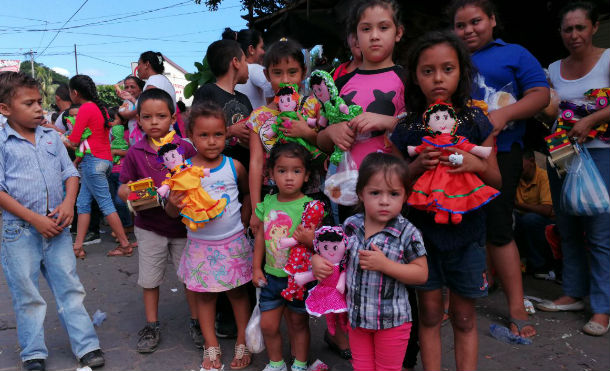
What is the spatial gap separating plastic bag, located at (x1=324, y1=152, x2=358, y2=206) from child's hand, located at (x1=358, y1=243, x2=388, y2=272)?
1.49 feet

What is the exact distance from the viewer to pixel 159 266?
302cm

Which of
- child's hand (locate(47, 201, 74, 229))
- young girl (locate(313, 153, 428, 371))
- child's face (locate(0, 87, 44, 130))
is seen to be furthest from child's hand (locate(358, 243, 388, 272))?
child's face (locate(0, 87, 44, 130))

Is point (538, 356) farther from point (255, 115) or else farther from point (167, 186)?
point (167, 186)

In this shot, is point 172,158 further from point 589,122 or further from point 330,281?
point 589,122

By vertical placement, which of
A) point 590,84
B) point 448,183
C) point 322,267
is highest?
point 590,84

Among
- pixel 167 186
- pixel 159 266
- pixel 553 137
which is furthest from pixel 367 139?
pixel 159 266

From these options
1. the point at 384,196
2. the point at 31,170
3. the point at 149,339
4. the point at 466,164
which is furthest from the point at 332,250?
the point at 31,170

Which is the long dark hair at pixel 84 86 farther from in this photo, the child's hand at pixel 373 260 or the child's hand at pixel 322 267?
the child's hand at pixel 373 260

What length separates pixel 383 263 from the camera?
1.86m

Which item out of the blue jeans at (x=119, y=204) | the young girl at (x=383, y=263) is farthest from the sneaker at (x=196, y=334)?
the blue jeans at (x=119, y=204)

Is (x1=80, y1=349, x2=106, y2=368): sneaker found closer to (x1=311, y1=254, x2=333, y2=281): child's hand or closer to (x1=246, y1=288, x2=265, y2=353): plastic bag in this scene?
(x1=246, y1=288, x2=265, y2=353): plastic bag

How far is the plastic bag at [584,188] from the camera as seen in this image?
2.86 m

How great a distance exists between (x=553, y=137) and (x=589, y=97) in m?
0.40

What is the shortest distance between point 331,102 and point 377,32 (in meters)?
0.42
